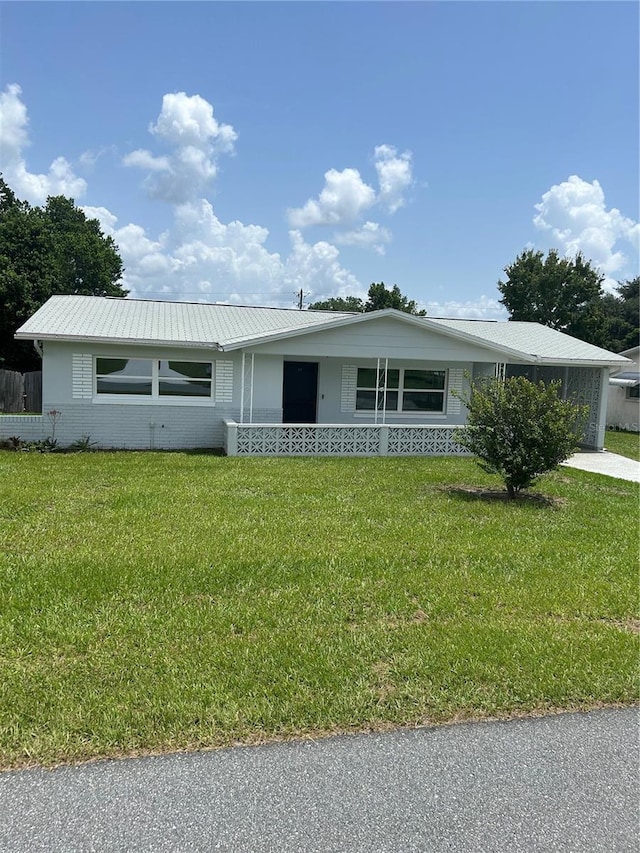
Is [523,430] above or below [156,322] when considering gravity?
below

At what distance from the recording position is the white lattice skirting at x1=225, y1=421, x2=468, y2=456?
1284 cm

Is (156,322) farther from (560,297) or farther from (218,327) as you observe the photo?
(560,297)

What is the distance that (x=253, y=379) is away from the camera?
46.2ft

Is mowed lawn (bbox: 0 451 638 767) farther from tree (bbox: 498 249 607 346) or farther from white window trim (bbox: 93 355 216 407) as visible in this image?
tree (bbox: 498 249 607 346)

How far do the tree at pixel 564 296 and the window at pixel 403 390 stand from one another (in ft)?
86.1

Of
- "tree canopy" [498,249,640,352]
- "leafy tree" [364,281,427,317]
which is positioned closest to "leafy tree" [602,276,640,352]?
"tree canopy" [498,249,640,352]

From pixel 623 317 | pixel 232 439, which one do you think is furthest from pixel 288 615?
pixel 623 317

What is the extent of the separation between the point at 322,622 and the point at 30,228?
87.3ft

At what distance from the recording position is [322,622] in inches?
169

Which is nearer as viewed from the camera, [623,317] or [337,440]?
[337,440]

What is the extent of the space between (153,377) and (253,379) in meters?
2.35

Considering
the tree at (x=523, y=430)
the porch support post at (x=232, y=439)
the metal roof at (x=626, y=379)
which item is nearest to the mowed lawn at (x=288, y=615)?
the tree at (x=523, y=430)

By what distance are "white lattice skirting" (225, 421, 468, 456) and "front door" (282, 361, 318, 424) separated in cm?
264

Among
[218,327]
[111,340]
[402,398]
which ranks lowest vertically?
[402,398]
